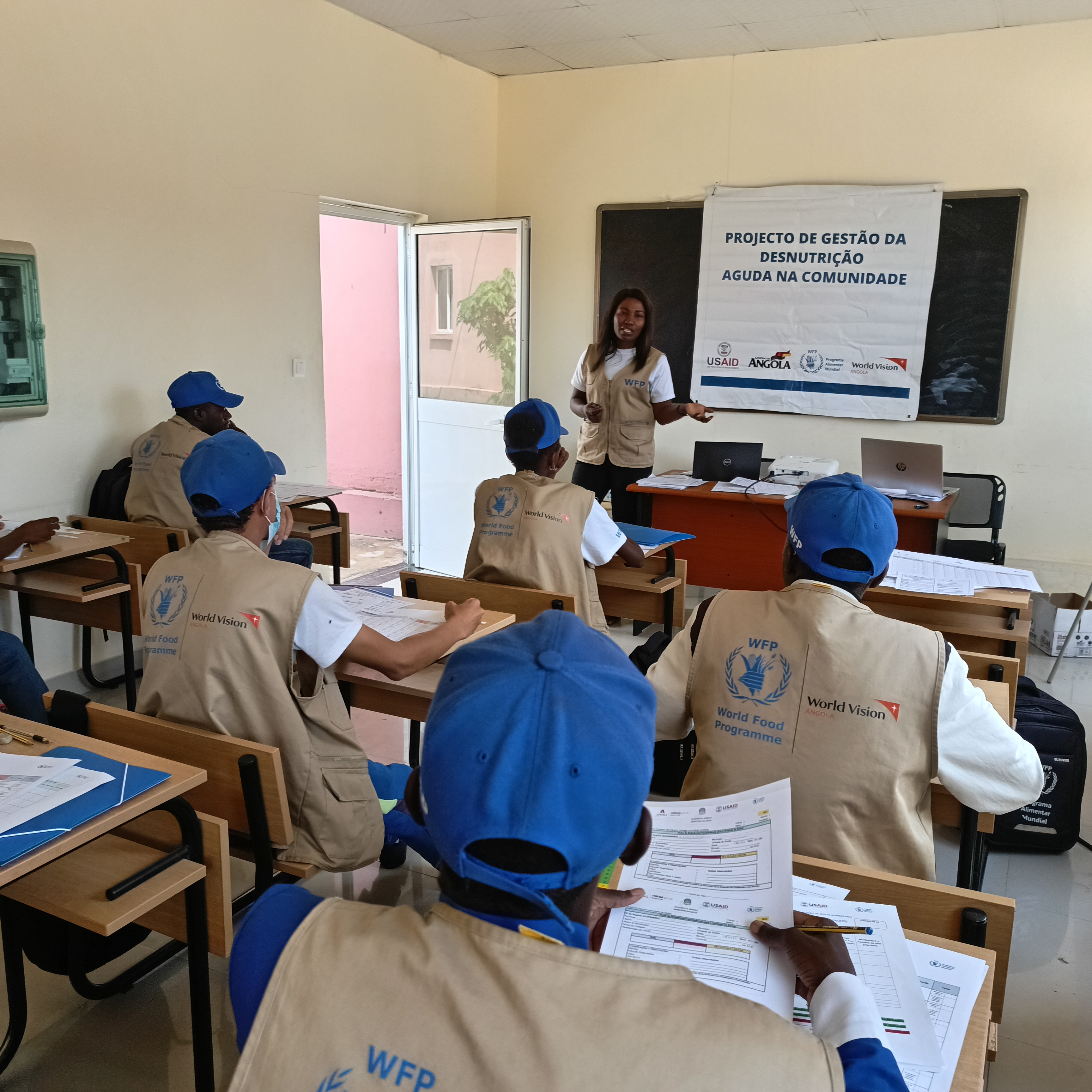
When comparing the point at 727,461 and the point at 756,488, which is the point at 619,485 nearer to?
the point at 727,461

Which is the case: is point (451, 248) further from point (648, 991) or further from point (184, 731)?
point (648, 991)

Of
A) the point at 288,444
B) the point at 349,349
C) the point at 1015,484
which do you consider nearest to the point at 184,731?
the point at 288,444

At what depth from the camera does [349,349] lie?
6.99 metres

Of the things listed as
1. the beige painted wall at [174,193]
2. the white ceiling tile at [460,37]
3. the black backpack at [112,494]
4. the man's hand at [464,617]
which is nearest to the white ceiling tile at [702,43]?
the white ceiling tile at [460,37]

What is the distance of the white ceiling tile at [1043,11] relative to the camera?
4.68 metres

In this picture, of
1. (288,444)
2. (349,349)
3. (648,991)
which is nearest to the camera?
(648,991)

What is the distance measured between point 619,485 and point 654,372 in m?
0.61

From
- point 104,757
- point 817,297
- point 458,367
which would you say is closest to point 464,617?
point 104,757

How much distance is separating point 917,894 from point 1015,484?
4.85m

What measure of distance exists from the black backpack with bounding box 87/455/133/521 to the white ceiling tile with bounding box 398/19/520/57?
3026 millimetres

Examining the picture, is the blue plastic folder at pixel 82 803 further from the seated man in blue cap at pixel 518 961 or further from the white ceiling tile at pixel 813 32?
the white ceiling tile at pixel 813 32

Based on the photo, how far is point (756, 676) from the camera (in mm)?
1609

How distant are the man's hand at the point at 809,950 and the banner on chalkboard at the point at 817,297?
5115mm

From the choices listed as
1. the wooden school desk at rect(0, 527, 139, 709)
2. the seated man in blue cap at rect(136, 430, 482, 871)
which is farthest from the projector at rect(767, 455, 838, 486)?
the seated man in blue cap at rect(136, 430, 482, 871)
